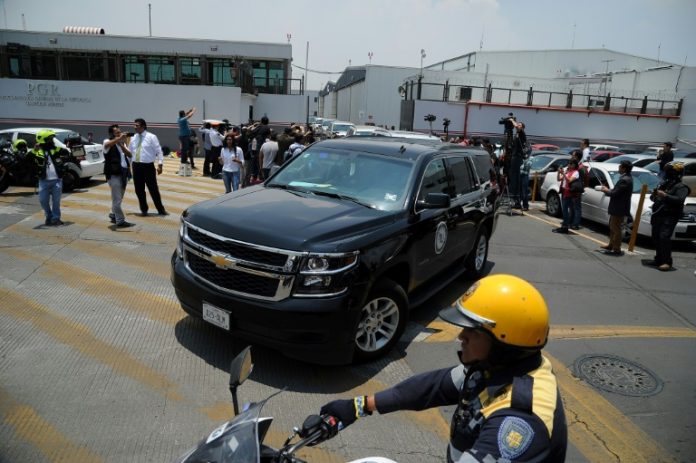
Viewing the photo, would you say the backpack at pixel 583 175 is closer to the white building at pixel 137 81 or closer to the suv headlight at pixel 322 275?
the suv headlight at pixel 322 275

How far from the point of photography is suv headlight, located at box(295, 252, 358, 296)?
3805 mm

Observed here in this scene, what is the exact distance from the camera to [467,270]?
273 inches

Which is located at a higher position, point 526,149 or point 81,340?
point 526,149

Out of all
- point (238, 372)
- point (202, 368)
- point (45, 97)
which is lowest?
point (202, 368)

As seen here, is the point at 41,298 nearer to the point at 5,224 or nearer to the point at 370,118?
the point at 5,224

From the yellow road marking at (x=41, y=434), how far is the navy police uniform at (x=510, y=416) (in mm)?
2179

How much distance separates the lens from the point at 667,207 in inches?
322

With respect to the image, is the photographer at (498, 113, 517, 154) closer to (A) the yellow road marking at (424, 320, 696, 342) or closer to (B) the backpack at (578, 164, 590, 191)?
(B) the backpack at (578, 164, 590, 191)

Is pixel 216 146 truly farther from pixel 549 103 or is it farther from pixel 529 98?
pixel 549 103

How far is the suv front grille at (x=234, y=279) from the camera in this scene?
3.86 m

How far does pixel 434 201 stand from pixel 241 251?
1.97 meters

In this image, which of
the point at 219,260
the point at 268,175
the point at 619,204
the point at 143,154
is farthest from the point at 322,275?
the point at 619,204

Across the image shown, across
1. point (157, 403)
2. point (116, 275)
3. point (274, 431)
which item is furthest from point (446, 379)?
point (116, 275)

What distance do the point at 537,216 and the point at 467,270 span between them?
7.53 m
